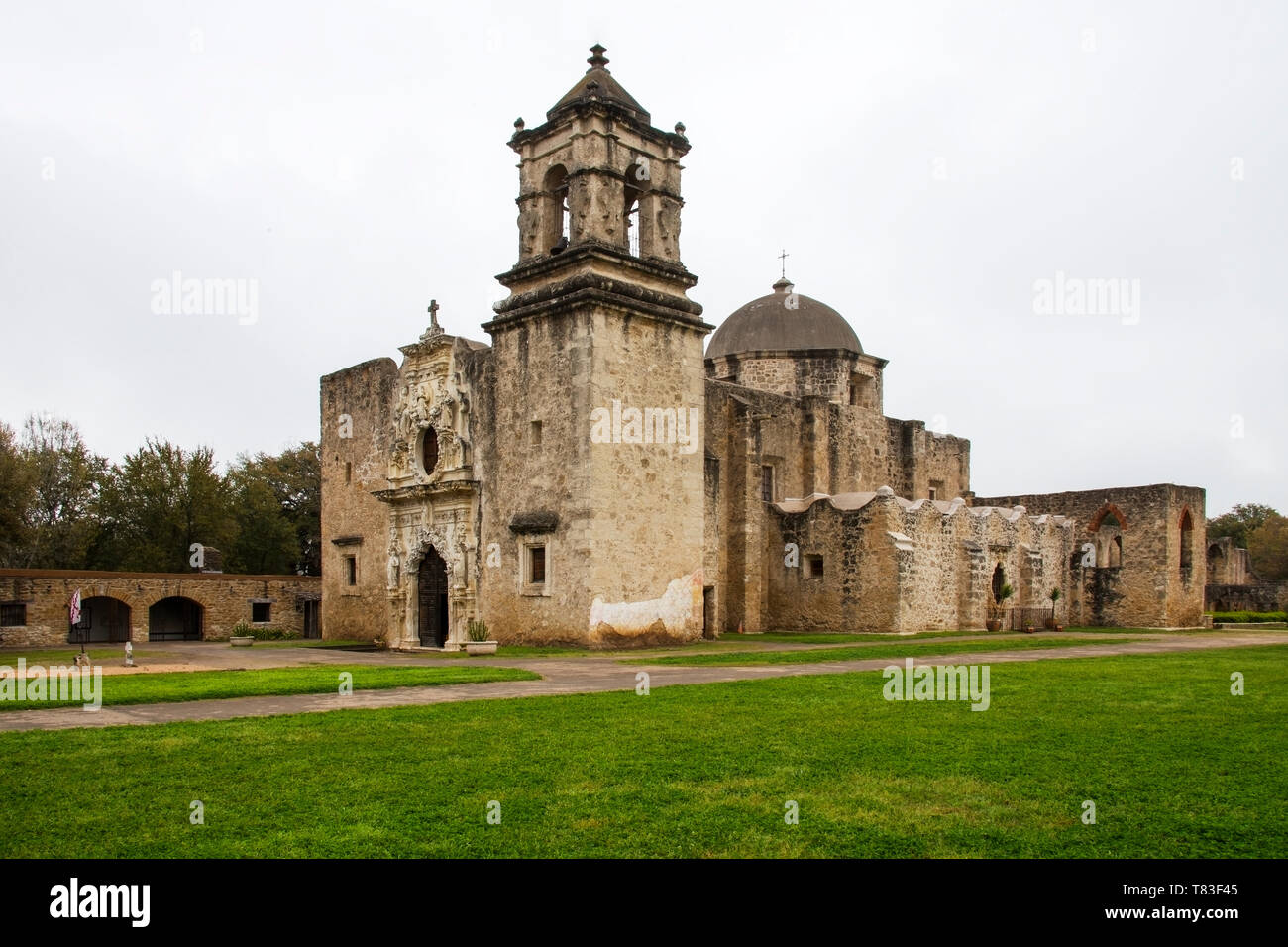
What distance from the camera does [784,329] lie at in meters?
35.1

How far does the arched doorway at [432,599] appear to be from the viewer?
1040 inches

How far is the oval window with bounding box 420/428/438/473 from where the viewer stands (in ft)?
88.9

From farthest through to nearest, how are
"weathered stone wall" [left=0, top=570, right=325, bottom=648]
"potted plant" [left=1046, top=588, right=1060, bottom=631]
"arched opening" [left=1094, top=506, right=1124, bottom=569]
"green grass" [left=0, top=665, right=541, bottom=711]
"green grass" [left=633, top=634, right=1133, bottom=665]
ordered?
"arched opening" [left=1094, top=506, right=1124, bottom=569]
"potted plant" [left=1046, top=588, right=1060, bottom=631]
"weathered stone wall" [left=0, top=570, right=325, bottom=648]
"green grass" [left=633, top=634, right=1133, bottom=665]
"green grass" [left=0, top=665, right=541, bottom=711]

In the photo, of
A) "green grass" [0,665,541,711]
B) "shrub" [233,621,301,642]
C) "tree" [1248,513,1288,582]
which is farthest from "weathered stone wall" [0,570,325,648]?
"tree" [1248,513,1288,582]

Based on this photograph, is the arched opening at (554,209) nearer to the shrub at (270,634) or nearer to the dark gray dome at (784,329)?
the dark gray dome at (784,329)

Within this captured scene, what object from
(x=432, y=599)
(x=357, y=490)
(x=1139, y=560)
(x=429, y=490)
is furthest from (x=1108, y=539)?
(x=357, y=490)

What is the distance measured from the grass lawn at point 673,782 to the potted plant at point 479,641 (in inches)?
423

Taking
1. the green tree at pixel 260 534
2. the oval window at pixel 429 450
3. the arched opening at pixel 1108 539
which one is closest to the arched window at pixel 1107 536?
the arched opening at pixel 1108 539

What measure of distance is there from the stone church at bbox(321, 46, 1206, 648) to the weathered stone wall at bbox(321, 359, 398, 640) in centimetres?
8

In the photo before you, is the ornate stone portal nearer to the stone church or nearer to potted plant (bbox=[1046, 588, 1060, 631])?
the stone church

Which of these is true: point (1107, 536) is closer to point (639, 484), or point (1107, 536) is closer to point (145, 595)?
point (639, 484)
